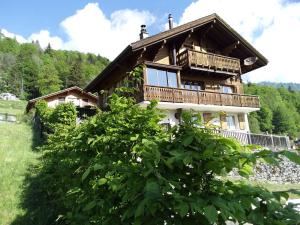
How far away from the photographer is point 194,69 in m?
23.3

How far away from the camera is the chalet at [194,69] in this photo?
21703 mm

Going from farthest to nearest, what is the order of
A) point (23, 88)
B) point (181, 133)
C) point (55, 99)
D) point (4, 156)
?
point (23, 88) < point (55, 99) < point (4, 156) < point (181, 133)

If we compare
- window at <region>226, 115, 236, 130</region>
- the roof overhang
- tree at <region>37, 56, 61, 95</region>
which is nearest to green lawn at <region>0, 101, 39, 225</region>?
the roof overhang

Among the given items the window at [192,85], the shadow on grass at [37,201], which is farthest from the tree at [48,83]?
the shadow on grass at [37,201]

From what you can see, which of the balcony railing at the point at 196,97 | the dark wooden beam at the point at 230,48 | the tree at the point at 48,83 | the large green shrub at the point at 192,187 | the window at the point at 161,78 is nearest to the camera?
the large green shrub at the point at 192,187

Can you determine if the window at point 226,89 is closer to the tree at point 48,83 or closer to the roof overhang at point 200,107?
the roof overhang at point 200,107

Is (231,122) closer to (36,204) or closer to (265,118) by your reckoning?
(36,204)

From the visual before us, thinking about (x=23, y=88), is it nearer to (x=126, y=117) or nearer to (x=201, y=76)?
(x=201, y=76)

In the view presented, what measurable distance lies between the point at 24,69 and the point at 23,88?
888 centimetres

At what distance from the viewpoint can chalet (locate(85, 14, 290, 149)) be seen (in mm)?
21703

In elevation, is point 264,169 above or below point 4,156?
below

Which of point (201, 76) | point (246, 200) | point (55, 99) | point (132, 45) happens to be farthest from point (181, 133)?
point (55, 99)

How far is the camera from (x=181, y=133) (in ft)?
9.31

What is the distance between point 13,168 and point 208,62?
1525 cm
